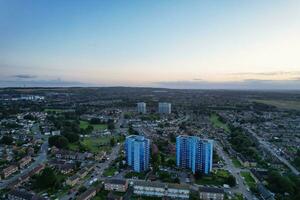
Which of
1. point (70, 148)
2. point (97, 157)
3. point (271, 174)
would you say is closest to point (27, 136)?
point (70, 148)

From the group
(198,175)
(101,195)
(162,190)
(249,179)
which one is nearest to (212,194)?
(162,190)

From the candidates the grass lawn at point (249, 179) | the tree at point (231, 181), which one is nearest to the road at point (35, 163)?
the tree at point (231, 181)

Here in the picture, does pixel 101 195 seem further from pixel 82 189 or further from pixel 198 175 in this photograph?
pixel 198 175

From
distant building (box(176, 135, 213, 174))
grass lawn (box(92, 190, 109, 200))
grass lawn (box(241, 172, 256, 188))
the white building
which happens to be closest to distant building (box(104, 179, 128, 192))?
grass lawn (box(92, 190, 109, 200))

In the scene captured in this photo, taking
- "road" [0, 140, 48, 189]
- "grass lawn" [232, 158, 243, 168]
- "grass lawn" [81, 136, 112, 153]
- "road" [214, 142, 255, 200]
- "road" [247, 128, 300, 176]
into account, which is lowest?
"road" [247, 128, 300, 176]

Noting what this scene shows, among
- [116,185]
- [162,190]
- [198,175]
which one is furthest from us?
[198,175]

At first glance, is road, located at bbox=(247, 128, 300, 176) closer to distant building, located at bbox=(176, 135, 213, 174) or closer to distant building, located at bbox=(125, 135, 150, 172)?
distant building, located at bbox=(176, 135, 213, 174)
